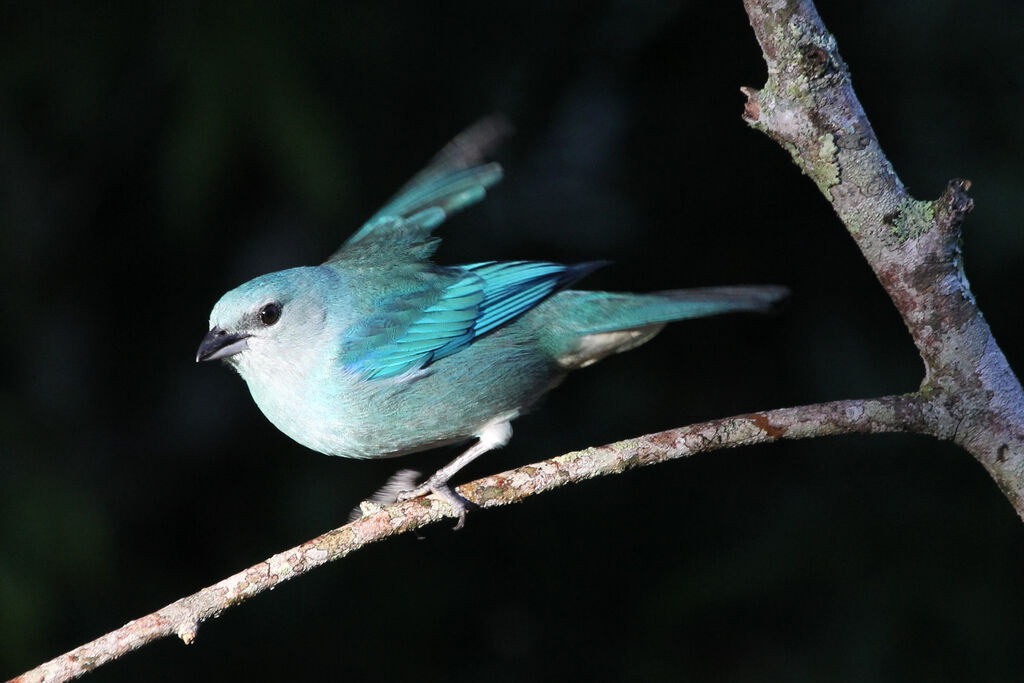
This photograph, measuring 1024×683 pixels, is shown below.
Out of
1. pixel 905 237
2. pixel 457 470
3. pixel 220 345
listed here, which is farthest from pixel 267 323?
pixel 905 237

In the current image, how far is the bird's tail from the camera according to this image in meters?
3.14

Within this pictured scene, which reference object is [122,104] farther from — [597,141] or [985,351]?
[985,351]

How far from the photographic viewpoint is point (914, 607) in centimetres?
361

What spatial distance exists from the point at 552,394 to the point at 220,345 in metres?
1.92

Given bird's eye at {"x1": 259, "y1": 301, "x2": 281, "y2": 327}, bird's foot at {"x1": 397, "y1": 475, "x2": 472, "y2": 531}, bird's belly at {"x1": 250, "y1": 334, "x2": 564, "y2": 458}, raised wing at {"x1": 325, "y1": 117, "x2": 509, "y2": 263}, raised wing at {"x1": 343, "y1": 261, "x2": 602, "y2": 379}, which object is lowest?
bird's foot at {"x1": 397, "y1": 475, "x2": 472, "y2": 531}

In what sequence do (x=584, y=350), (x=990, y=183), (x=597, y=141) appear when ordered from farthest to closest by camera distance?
(x=597, y=141) < (x=990, y=183) < (x=584, y=350)

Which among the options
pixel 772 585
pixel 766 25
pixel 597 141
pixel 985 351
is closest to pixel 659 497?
pixel 772 585

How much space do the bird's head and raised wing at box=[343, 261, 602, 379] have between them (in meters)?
0.14

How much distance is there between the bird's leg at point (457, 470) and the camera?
2.73m

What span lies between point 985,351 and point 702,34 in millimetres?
2427

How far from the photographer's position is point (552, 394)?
4574 millimetres

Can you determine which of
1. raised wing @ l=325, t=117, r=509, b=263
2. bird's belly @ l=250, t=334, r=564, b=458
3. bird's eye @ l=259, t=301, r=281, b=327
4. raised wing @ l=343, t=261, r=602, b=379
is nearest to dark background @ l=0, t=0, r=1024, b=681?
raised wing @ l=325, t=117, r=509, b=263

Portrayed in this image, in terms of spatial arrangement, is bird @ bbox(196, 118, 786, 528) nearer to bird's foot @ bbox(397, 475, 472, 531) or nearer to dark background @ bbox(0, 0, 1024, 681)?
bird's foot @ bbox(397, 475, 472, 531)

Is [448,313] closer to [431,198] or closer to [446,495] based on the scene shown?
[431,198]
